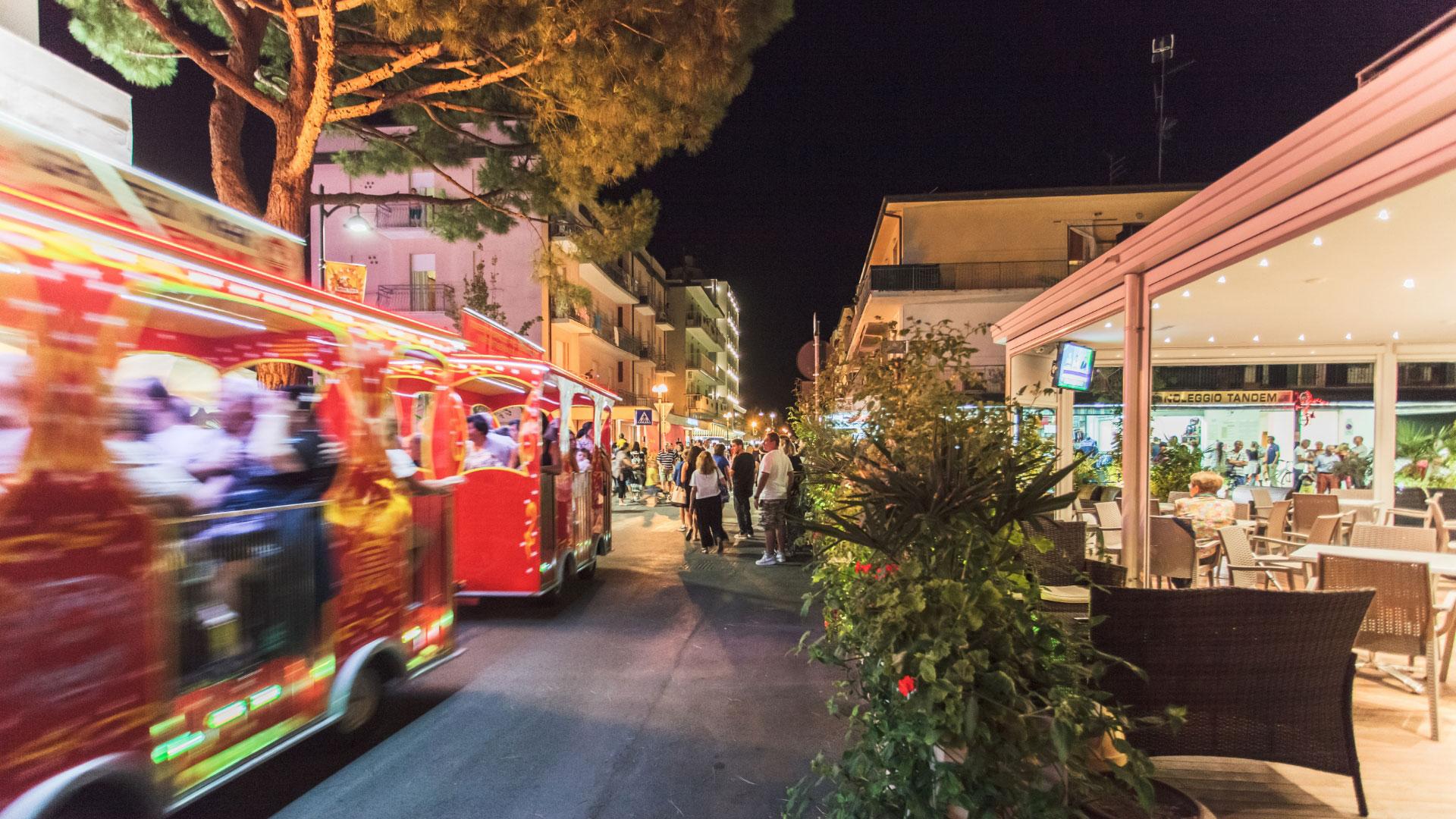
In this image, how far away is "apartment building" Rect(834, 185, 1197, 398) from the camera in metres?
22.0

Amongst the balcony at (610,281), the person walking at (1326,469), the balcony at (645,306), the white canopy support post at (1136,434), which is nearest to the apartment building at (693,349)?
the balcony at (645,306)

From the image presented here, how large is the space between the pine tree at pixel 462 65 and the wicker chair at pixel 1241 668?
6.93 meters

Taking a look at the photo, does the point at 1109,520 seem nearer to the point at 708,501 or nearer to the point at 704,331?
the point at 708,501

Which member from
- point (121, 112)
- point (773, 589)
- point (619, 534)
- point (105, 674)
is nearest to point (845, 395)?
point (773, 589)

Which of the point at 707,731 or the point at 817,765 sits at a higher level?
the point at 817,765

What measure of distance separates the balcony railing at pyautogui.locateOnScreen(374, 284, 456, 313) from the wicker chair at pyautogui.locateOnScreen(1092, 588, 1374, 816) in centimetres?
2586

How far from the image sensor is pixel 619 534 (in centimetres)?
1429

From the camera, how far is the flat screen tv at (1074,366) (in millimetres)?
9180

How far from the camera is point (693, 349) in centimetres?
5806

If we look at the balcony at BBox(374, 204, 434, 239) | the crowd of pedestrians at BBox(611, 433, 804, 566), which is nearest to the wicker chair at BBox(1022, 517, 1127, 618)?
the crowd of pedestrians at BBox(611, 433, 804, 566)

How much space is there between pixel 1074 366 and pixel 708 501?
5937mm

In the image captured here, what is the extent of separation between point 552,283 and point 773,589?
5.43 metres

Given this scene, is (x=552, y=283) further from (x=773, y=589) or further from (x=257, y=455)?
(x=257, y=455)

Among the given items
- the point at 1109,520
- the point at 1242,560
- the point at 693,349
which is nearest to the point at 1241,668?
the point at 1242,560
